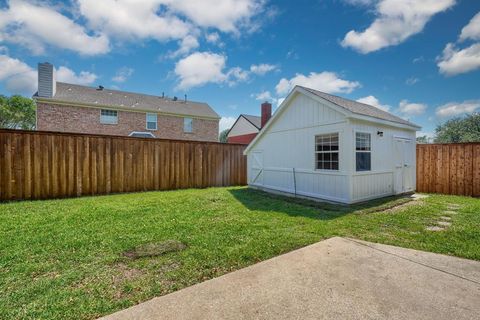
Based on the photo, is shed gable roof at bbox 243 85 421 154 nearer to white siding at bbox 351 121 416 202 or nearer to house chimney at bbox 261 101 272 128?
white siding at bbox 351 121 416 202

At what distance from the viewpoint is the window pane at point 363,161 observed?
7.33 meters

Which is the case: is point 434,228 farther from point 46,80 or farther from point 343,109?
point 46,80

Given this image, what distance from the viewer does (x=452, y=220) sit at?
5.31m

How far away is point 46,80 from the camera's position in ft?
54.3

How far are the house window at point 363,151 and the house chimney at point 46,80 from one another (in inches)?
804

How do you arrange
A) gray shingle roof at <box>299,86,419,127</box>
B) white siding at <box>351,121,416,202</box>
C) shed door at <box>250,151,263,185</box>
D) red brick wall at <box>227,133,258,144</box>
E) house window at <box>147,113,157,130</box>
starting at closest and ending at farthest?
1. white siding at <box>351,121,416,202</box>
2. gray shingle roof at <box>299,86,419,127</box>
3. shed door at <box>250,151,263,185</box>
4. house window at <box>147,113,157,130</box>
5. red brick wall at <box>227,133,258,144</box>

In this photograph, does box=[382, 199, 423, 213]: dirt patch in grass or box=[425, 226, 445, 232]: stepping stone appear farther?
box=[382, 199, 423, 213]: dirt patch in grass

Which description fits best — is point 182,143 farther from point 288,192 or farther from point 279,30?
point 279,30

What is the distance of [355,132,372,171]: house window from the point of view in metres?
7.30

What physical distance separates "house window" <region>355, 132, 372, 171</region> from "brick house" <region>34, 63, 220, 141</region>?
1695cm

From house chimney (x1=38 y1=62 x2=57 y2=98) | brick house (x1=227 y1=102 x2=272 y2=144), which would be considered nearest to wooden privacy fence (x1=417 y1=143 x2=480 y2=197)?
brick house (x1=227 y1=102 x2=272 y2=144)

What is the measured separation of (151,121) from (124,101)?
2.72 meters

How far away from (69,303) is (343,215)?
18.5ft

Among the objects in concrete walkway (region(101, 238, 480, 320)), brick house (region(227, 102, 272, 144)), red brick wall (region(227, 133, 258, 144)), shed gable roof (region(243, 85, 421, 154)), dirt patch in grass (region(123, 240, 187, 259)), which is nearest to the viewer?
concrete walkway (region(101, 238, 480, 320))
